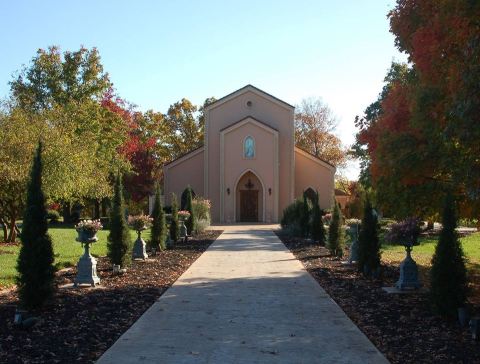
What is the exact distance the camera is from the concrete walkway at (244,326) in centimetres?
667

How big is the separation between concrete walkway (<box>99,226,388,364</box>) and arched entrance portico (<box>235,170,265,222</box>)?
97.2 ft

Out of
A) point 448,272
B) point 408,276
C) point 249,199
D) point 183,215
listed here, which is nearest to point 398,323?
point 448,272

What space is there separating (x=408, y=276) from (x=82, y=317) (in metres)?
6.55

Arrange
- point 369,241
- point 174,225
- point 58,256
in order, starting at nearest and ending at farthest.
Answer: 1. point 369,241
2. point 58,256
3. point 174,225

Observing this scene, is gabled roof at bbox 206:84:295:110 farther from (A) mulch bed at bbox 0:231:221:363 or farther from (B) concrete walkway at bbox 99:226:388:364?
(B) concrete walkway at bbox 99:226:388:364

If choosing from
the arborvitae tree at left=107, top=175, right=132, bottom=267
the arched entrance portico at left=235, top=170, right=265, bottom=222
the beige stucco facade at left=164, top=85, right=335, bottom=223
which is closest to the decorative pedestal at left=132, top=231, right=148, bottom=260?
the arborvitae tree at left=107, top=175, right=132, bottom=267

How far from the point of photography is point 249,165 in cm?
4288

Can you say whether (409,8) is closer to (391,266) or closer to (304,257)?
(391,266)

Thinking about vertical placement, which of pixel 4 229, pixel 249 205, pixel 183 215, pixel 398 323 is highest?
pixel 249 205

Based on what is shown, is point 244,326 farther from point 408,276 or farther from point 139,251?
point 139,251

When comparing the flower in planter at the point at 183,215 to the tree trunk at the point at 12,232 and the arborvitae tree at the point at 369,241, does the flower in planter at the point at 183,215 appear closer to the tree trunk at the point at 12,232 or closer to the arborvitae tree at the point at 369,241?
the tree trunk at the point at 12,232

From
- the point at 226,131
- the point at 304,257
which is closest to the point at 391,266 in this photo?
the point at 304,257

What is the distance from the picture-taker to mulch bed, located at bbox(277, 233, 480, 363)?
6852 mm

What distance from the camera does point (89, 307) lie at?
984 centimetres
